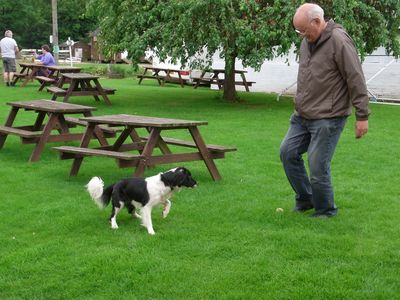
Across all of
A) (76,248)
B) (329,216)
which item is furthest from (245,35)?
(76,248)

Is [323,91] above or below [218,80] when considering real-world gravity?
above

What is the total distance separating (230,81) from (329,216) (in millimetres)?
12527

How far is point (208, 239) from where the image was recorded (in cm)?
526

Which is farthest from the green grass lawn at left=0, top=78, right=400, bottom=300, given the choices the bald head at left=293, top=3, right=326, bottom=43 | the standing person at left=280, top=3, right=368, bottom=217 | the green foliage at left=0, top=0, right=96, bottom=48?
the green foliage at left=0, top=0, right=96, bottom=48

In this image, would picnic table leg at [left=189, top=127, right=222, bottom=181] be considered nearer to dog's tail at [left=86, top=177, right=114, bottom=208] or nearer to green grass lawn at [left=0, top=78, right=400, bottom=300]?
green grass lawn at [left=0, top=78, right=400, bottom=300]

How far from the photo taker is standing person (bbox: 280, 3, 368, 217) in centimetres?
530

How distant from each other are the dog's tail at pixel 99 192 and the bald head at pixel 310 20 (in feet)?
7.68

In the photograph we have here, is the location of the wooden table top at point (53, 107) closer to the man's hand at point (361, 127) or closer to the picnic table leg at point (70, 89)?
the man's hand at point (361, 127)

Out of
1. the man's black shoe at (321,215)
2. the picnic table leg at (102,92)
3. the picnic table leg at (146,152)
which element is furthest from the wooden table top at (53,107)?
the picnic table leg at (102,92)

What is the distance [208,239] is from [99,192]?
1271mm

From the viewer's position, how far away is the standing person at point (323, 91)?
5.30 meters

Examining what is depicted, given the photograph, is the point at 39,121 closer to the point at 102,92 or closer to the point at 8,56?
the point at 102,92

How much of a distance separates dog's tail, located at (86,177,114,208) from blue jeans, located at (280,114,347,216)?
176cm

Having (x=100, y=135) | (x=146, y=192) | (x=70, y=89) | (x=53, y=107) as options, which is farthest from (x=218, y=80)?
(x=146, y=192)
